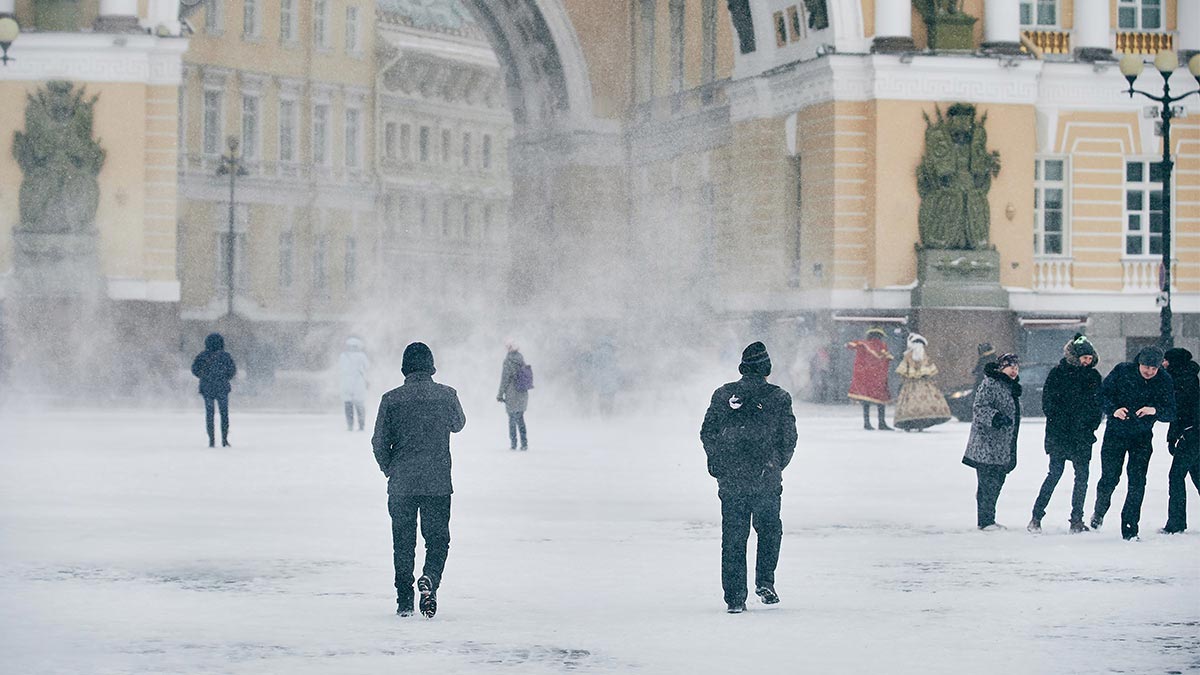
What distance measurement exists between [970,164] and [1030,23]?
3391mm

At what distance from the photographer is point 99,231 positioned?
42.3m

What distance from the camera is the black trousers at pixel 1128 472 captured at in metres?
17.6

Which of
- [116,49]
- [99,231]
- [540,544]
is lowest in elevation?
[540,544]

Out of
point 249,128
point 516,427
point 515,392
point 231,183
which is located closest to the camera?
point 516,427

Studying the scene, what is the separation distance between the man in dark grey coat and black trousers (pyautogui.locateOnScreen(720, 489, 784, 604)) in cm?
159

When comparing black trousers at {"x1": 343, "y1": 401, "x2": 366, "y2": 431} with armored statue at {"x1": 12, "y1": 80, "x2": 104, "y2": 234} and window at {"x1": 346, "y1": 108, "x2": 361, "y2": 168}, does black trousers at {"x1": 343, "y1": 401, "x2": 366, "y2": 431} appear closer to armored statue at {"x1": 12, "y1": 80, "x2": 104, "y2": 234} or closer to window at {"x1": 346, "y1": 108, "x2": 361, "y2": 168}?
armored statue at {"x1": 12, "y1": 80, "x2": 104, "y2": 234}

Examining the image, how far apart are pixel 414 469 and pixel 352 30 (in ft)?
202

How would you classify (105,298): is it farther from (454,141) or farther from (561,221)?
(454,141)

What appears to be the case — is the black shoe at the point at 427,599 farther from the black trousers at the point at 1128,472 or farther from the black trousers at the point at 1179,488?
the black trousers at the point at 1179,488

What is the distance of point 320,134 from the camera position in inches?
2817

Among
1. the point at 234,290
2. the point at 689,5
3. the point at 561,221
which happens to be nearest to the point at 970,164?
the point at 689,5

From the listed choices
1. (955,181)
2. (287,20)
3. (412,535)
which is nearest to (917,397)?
(955,181)

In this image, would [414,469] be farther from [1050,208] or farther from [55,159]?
[1050,208]

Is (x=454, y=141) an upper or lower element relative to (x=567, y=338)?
upper
